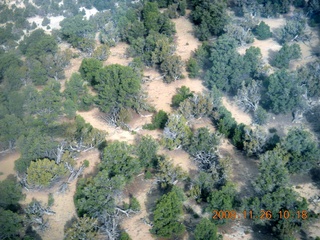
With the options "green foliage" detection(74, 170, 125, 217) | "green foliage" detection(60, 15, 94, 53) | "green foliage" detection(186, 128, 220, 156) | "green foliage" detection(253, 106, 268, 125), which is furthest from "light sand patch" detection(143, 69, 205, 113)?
"green foliage" detection(74, 170, 125, 217)

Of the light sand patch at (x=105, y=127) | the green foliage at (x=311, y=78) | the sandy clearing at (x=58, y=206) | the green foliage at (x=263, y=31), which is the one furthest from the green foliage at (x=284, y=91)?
the sandy clearing at (x=58, y=206)

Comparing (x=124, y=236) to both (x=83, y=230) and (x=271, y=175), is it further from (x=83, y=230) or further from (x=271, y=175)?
(x=271, y=175)

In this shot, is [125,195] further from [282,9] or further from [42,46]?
[282,9]

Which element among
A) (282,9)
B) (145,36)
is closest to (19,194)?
(145,36)

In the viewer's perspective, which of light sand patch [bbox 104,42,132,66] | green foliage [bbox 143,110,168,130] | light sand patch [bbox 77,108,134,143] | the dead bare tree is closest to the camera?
light sand patch [bbox 77,108,134,143]

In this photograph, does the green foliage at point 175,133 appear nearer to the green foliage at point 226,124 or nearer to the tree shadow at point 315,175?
the green foliage at point 226,124

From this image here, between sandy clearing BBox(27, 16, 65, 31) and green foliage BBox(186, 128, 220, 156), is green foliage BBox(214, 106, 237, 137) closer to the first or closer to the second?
green foliage BBox(186, 128, 220, 156)
